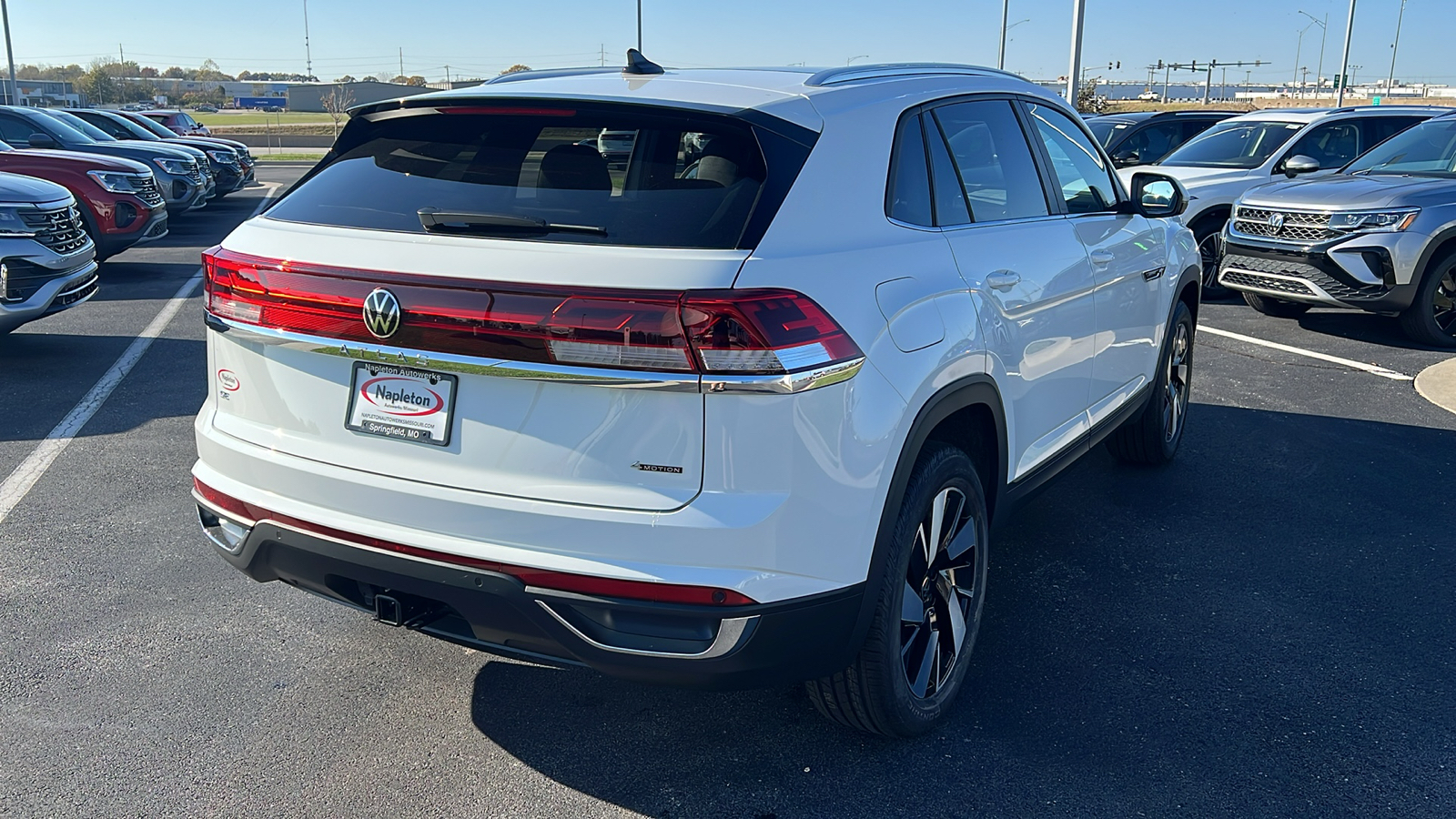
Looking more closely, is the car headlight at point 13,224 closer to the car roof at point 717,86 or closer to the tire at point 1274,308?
the car roof at point 717,86

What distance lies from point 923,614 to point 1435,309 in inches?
306

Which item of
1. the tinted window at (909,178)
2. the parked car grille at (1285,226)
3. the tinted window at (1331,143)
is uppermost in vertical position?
the tinted window at (909,178)

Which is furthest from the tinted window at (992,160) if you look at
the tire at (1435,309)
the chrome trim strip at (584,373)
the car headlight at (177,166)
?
the car headlight at (177,166)

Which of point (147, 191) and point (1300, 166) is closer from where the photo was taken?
point (1300, 166)

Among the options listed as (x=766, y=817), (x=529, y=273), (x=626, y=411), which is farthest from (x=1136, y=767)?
(x=529, y=273)

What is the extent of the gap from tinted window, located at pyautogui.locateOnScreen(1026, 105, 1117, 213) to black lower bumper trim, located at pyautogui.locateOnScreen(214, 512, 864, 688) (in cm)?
223

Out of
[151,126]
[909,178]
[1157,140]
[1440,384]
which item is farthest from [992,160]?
[151,126]

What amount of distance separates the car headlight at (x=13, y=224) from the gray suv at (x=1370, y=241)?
9.14 meters

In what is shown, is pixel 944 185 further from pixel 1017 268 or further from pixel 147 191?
pixel 147 191

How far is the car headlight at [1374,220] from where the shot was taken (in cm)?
882

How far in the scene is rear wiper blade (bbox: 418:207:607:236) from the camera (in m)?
2.62

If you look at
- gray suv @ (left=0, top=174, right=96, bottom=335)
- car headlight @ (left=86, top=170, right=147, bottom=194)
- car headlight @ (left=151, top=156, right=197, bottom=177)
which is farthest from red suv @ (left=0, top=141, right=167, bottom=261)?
car headlight @ (left=151, top=156, right=197, bottom=177)

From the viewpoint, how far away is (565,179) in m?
2.80

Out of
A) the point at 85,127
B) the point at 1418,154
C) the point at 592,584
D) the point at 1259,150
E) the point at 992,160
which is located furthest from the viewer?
the point at 85,127
